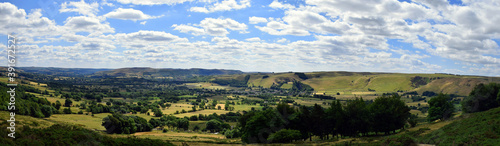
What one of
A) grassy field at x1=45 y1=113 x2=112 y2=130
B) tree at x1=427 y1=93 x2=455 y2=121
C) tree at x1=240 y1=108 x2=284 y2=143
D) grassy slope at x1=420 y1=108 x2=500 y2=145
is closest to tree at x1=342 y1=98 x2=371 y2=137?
tree at x1=240 y1=108 x2=284 y2=143

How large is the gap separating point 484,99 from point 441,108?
11694 mm

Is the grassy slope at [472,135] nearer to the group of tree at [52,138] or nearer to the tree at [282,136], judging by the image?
the tree at [282,136]

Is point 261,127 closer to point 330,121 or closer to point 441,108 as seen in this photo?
point 330,121

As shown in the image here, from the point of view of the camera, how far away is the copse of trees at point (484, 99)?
237ft

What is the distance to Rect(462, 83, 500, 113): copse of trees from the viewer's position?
237ft

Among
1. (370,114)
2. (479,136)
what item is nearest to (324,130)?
(370,114)

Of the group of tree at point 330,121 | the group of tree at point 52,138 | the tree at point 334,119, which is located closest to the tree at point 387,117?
the group of tree at point 330,121

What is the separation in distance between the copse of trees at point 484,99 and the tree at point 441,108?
6.60 m

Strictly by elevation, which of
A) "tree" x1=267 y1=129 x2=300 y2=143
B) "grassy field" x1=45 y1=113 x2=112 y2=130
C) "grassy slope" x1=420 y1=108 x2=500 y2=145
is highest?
"grassy slope" x1=420 y1=108 x2=500 y2=145

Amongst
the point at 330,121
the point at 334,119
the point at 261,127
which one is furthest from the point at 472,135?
the point at 261,127

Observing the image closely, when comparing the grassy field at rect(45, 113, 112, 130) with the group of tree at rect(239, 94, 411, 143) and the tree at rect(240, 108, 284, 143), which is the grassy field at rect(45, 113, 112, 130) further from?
the group of tree at rect(239, 94, 411, 143)

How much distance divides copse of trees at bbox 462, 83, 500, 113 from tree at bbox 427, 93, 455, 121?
660 centimetres

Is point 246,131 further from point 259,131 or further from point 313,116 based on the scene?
point 313,116

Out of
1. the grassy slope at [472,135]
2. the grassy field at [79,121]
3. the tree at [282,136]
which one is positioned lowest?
the grassy field at [79,121]
